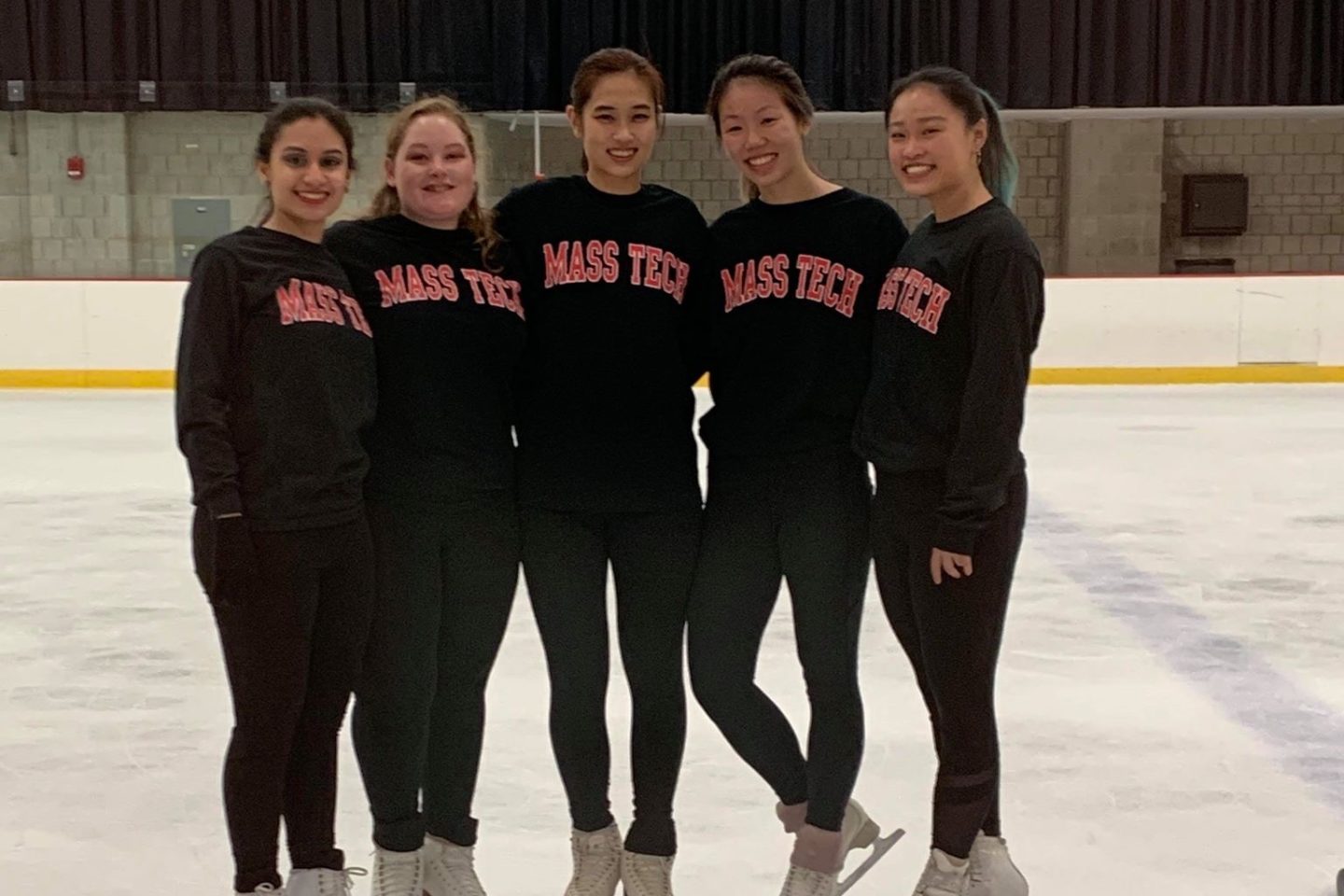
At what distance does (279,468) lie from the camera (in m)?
1.89

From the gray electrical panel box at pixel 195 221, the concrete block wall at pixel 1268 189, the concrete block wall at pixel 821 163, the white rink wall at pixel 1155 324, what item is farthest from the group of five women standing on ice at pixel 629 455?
the concrete block wall at pixel 1268 189

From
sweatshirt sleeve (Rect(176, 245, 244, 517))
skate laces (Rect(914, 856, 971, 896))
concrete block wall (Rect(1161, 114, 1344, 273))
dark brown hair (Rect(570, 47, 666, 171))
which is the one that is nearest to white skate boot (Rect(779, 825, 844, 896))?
skate laces (Rect(914, 856, 971, 896))

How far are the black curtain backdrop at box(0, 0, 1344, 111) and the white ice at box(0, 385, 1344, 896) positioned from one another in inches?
196

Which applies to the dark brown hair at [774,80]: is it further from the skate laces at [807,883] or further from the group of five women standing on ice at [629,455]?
the skate laces at [807,883]

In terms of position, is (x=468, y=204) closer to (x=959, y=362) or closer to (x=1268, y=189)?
(x=959, y=362)

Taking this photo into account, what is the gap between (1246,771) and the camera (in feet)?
9.33

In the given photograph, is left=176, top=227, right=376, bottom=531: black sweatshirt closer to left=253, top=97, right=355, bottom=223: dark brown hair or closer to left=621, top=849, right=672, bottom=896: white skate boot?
left=253, top=97, right=355, bottom=223: dark brown hair

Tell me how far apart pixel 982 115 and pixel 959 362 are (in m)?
0.36

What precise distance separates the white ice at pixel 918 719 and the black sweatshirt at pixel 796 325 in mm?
734

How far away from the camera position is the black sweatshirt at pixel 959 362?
1.93 metres

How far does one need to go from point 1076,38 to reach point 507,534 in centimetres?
918

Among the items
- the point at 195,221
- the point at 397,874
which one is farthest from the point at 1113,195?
the point at 397,874

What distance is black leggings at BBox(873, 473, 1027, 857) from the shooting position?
2.03 metres

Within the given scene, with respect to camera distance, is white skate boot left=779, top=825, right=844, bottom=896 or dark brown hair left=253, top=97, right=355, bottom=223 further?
white skate boot left=779, top=825, right=844, bottom=896
